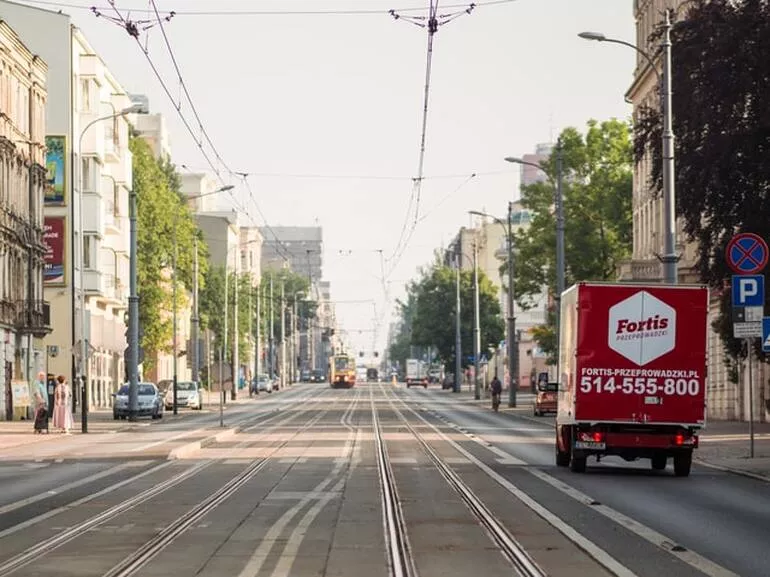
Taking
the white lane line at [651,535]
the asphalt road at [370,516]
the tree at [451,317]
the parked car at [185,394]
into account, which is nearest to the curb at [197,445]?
the asphalt road at [370,516]

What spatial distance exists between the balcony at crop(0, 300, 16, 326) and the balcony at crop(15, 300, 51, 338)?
1.87 ft

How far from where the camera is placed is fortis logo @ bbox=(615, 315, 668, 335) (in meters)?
29.0

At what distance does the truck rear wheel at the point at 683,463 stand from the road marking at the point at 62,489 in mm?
9074

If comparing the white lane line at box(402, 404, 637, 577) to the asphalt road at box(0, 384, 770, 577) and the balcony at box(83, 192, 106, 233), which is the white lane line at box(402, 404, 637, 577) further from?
the balcony at box(83, 192, 106, 233)

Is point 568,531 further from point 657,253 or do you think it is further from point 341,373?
point 341,373

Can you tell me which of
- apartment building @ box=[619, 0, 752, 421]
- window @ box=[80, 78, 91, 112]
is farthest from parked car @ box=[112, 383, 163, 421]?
apartment building @ box=[619, 0, 752, 421]

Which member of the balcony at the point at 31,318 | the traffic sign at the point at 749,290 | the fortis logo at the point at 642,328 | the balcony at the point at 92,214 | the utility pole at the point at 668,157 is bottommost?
the fortis logo at the point at 642,328

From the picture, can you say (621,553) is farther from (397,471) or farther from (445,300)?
(445,300)

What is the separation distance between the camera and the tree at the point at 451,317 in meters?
138

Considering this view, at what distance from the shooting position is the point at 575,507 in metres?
22.1

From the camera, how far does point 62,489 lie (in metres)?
26.5

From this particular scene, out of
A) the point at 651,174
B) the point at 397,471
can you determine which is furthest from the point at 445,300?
the point at 397,471

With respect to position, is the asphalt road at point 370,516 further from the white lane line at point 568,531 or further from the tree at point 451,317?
the tree at point 451,317

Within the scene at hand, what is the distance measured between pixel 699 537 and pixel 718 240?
23.8m
